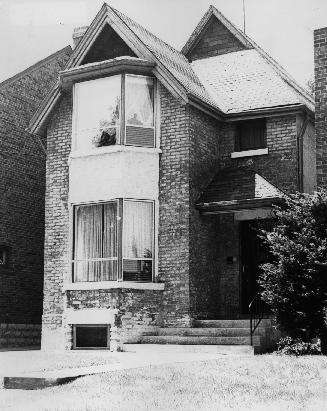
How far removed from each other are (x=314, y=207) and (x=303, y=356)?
287cm

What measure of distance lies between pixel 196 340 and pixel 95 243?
12.8 ft

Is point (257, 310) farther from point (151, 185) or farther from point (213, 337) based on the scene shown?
point (151, 185)

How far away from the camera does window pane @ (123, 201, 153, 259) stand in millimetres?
17906

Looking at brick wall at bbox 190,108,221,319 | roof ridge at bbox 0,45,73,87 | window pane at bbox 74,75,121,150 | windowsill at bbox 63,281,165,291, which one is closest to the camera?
windowsill at bbox 63,281,165,291

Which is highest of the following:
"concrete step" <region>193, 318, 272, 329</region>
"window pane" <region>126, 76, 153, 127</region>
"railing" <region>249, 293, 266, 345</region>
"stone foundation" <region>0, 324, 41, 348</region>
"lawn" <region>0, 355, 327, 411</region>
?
"window pane" <region>126, 76, 153, 127</region>

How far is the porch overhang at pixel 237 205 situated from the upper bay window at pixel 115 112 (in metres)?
2.05

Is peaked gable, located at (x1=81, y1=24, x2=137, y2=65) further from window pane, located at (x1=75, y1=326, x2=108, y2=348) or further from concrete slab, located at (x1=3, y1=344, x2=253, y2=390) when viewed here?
concrete slab, located at (x1=3, y1=344, x2=253, y2=390)

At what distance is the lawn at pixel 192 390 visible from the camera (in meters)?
8.69

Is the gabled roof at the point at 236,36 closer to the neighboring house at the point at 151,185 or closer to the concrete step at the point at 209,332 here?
the neighboring house at the point at 151,185

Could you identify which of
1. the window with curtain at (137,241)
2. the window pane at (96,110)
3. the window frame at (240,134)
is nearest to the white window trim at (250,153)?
the window frame at (240,134)

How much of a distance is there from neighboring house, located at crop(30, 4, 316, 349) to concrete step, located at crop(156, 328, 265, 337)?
0.05 m

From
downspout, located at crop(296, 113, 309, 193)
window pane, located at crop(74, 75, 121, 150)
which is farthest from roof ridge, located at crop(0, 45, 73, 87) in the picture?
downspout, located at crop(296, 113, 309, 193)

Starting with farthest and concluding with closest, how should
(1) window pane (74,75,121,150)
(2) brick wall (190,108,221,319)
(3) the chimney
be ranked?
(3) the chimney, (1) window pane (74,75,121,150), (2) brick wall (190,108,221,319)

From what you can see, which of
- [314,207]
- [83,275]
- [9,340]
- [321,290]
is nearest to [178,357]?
[321,290]
